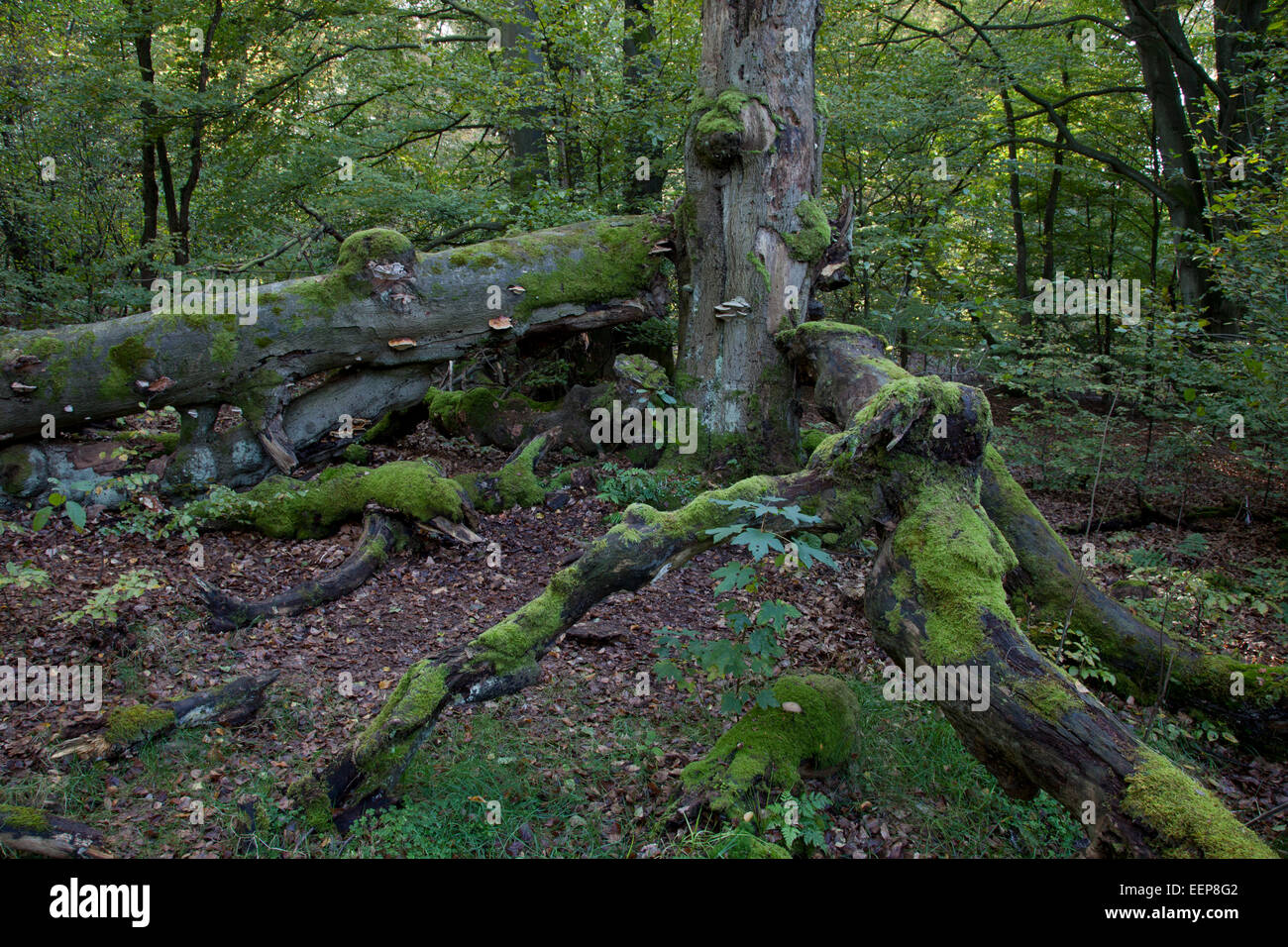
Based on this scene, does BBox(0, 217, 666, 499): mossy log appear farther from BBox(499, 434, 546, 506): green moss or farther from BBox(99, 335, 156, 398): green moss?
BBox(499, 434, 546, 506): green moss

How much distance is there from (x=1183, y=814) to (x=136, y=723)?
473 cm

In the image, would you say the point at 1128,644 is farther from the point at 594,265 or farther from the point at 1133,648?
the point at 594,265

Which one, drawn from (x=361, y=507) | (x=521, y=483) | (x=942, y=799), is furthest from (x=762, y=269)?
(x=942, y=799)

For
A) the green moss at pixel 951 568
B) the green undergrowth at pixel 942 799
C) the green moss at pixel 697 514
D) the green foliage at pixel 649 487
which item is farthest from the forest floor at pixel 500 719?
the green moss at pixel 697 514

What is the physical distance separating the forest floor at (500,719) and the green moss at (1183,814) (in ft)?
3.39

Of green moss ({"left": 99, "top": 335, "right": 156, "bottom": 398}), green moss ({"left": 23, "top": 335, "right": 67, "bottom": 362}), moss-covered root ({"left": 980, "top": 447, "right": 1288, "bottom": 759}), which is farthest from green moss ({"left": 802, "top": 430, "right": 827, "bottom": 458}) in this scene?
green moss ({"left": 23, "top": 335, "right": 67, "bottom": 362})

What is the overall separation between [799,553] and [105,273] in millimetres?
10759

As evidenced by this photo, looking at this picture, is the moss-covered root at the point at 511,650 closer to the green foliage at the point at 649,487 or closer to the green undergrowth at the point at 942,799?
the green undergrowth at the point at 942,799

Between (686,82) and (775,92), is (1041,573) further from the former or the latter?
(686,82)

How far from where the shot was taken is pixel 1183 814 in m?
2.48

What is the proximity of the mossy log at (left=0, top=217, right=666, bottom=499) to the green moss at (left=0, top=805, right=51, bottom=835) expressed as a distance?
4.33 m

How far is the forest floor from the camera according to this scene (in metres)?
3.36

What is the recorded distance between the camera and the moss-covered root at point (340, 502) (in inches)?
249

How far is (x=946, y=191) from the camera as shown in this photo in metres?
12.3
